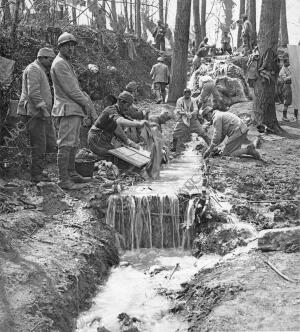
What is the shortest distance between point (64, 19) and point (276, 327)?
12.6 m

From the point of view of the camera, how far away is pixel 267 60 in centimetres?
1180

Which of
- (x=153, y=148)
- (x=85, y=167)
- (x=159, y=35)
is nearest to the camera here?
(x=85, y=167)

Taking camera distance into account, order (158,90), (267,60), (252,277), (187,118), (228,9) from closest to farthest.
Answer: (252,277), (187,118), (267,60), (158,90), (228,9)

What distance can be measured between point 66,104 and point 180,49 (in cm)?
977

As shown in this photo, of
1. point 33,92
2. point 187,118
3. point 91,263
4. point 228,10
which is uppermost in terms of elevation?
point 228,10

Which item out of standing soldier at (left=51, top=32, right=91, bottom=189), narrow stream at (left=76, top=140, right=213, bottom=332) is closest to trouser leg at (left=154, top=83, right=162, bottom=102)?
narrow stream at (left=76, top=140, right=213, bottom=332)

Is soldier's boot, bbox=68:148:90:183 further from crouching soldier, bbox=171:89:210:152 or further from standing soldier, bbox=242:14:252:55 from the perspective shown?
standing soldier, bbox=242:14:252:55

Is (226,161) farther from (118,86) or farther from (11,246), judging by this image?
(118,86)

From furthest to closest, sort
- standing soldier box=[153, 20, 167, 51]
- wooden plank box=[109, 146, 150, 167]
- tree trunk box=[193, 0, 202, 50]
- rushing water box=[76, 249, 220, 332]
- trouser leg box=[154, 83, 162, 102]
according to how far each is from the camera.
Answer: standing soldier box=[153, 20, 167, 51], tree trunk box=[193, 0, 202, 50], trouser leg box=[154, 83, 162, 102], wooden plank box=[109, 146, 150, 167], rushing water box=[76, 249, 220, 332]

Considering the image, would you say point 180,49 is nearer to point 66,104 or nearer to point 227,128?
point 227,128

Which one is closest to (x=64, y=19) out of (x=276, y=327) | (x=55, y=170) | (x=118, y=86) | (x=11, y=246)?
(x=118, y=86)

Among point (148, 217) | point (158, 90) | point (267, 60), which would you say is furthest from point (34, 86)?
point (158, 90)

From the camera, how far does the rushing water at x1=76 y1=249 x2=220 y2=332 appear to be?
4.59 meters

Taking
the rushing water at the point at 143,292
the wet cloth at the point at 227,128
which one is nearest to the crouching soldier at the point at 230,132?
the wet cloth at the point at 227,128
